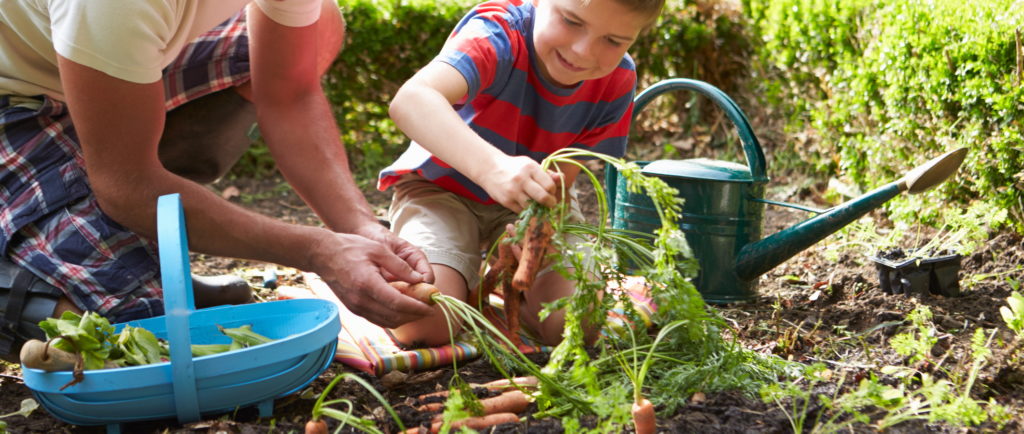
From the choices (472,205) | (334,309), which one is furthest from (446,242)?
(334,309)

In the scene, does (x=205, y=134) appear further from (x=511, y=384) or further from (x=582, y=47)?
(x=511, y=384)

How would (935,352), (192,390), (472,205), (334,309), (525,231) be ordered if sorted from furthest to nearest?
(472,205)
(935,352)
(334,309)
(525,231)
(192,390)

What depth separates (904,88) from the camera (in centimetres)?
325

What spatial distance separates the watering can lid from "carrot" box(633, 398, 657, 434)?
1.30 m

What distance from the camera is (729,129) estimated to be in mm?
4957

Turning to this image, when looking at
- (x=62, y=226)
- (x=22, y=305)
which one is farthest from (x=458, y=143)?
(x=22, y=305)

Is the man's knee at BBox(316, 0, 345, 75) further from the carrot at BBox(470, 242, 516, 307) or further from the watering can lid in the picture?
the watering can lid

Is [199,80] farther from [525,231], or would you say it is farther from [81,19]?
[525,231]

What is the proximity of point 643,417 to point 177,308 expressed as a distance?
0.87 metres

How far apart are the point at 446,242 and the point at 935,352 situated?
1.36 metres

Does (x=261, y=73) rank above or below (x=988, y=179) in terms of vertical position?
above

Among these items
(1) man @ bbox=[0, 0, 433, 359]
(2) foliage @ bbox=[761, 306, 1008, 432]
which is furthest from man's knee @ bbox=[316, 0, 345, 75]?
(2) foliage @ bbox=[761, 306, 1008, 432]

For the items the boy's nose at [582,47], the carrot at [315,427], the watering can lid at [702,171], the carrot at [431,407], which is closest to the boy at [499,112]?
the boy's nose at [582,47]

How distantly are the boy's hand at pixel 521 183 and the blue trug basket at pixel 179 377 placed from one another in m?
0.45
